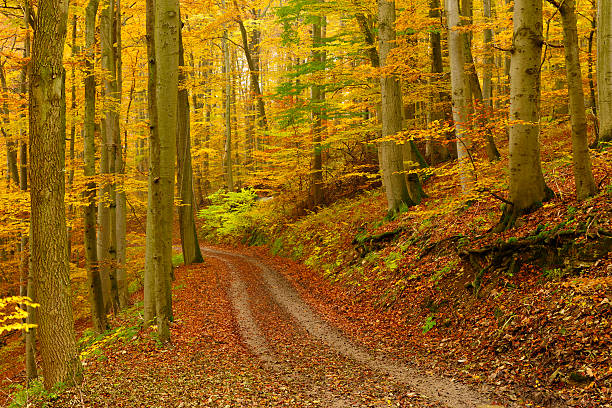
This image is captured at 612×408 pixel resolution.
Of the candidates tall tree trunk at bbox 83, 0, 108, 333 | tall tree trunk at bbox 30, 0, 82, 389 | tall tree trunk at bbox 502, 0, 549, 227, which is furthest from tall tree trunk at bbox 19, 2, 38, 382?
tall tree trunk at bbox 502, 0, 549, 227

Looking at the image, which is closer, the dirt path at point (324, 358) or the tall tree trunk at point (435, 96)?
the dirt path at point (324, 358)

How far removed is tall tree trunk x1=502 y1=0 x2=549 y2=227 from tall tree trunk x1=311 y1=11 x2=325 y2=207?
10494 millimetres

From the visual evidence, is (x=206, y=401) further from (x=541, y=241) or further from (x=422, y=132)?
(x=422, y=132)

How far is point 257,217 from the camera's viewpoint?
24.1 m

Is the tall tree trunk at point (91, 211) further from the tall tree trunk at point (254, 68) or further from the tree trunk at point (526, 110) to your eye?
the tall tree trunk at point (254, 68)

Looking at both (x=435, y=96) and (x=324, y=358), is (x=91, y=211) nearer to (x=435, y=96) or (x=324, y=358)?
(x=324, y=358)

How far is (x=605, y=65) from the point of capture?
8766mm

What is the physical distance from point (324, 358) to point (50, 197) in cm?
506

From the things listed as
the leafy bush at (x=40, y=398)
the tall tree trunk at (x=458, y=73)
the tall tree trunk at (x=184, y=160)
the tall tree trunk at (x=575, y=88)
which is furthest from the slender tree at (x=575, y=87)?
the tall tree trunk at (x=184, y=160)

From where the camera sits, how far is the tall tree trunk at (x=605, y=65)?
28.5 ft

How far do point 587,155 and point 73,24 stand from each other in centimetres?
1524

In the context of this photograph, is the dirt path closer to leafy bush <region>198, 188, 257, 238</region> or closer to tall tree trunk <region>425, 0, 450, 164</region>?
tall tree trunk <region>425, 0, 450, 164</region>

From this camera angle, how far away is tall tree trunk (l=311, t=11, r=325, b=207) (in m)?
18.3

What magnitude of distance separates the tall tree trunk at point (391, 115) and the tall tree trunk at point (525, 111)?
511 cm
